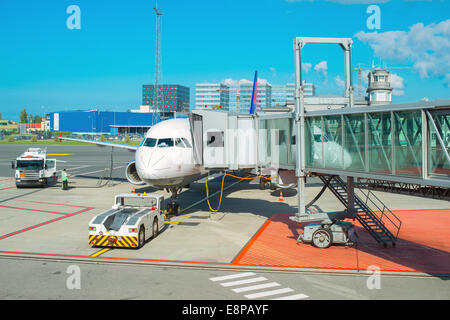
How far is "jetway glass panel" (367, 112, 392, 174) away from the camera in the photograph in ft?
46.4

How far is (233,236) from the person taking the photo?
21328mm

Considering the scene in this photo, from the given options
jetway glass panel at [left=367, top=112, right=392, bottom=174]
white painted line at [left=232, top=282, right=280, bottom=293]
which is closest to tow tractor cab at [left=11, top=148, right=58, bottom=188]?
white painted line at [left=232, top=282, right=280, bottom=293]

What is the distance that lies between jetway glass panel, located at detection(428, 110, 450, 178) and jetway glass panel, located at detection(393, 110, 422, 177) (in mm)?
363

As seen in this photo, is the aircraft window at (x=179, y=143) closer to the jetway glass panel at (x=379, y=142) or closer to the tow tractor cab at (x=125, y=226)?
the tow tractor cab at (x=125, y=226)

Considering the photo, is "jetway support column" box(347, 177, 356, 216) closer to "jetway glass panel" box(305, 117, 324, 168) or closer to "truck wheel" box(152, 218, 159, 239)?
"jetway glass panel" box(305, 117, 324, 168)

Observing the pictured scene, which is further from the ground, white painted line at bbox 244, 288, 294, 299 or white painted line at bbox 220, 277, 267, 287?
white painted line at bbox 220, 277, 267, 287

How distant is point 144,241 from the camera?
64.0ft

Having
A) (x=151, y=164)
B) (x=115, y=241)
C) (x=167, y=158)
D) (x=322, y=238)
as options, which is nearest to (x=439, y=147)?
(x=322, y=238)

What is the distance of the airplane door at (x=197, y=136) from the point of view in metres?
23.6

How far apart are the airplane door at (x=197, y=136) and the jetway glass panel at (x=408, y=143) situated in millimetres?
12438

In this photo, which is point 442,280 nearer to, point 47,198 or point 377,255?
point 377,255

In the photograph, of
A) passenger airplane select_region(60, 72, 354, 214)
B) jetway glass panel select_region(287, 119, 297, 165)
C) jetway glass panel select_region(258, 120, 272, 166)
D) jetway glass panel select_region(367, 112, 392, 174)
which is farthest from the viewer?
passenger airplane select_region(60, 72, 354, 214)

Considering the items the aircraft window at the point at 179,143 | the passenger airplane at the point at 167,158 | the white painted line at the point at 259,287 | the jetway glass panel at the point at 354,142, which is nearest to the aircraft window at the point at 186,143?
the passenger airplane at the point at 167,158
